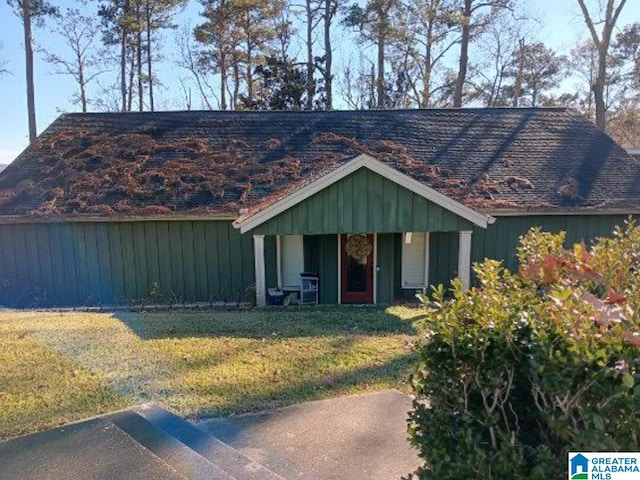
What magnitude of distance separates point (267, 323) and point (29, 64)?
16535 millimetres

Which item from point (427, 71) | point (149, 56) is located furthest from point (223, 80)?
point (427, 71)

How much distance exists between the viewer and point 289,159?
12242 millimetres

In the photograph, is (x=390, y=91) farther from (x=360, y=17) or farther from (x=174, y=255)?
(x=174, y=255)

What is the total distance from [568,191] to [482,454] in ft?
36.5

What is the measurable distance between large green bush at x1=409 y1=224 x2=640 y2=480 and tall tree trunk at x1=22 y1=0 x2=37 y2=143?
778 inches

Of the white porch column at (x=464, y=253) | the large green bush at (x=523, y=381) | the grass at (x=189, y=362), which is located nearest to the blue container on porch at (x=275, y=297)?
the grass at (x=189, y=362)

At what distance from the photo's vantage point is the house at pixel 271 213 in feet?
30.3

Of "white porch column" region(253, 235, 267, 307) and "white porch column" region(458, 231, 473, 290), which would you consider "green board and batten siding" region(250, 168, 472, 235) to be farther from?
"white porch column" region(458, 231, 473, 290)

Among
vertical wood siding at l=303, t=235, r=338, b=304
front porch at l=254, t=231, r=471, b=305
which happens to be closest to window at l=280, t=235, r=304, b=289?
front porch at l=254, t=231, r=471, b=305

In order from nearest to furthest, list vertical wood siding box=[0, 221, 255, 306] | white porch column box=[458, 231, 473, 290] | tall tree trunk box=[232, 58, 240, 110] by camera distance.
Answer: white porch column box=[458, 231, 473, 290] < vertical wood siding box=[0, 221, 255, 306] < tall tree trunk box=[232, 58, 240, 110]

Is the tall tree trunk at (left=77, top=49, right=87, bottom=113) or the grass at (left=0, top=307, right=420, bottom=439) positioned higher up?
the tall tree trunk at (left=77, top=49, right=87, bottom=113)

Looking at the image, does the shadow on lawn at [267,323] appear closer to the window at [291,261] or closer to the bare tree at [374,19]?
the window at [291,261]

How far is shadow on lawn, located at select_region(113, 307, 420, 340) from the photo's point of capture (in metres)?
7.01

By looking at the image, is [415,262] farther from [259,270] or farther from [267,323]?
[267,323]
